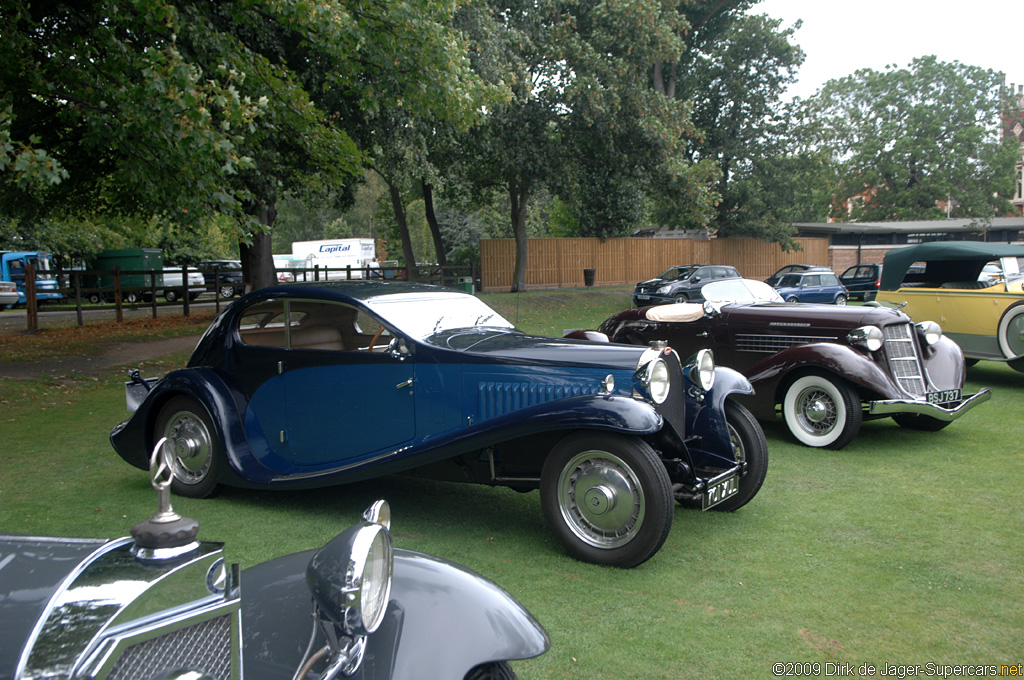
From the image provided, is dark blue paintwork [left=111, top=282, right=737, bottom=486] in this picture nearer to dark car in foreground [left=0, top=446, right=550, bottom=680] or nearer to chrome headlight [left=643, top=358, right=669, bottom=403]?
chrome headlight [left=643, top=358, right=669, bottom=403]

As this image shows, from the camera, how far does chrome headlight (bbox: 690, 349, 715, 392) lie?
205 inches

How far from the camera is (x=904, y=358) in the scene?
765 cm

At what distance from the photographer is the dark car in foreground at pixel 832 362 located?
7.14 meters

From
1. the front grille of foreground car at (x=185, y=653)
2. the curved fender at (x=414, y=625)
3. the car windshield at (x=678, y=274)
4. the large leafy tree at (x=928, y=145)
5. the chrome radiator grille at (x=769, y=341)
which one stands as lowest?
the curved fender at (x=414, y=625)

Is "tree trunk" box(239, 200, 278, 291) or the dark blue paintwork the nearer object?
the dark blue paintwork

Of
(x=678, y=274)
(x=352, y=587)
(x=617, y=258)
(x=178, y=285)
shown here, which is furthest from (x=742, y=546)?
(x=617, y=258)

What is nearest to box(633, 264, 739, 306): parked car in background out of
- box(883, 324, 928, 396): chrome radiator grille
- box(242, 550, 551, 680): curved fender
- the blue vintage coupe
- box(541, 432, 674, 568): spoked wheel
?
box(883, 324, 928, 396): chrome radiator grille

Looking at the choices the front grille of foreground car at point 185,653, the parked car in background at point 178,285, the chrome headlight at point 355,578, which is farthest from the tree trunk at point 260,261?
the front grille of foreground car at point 185,653

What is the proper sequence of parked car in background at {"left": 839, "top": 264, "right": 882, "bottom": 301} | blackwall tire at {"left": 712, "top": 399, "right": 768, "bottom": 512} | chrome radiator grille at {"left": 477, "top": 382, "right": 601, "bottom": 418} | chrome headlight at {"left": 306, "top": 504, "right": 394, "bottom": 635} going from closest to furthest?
chrome headlight at {"left": 306, "top": 504, "right": 394, "bottom": 635} → chrome radiator grille at {"left": 477, "top": 382, "right": 601, "bottom": 418} → blackwall tire at {"left": 712, "top": 399, "right": 768, "bottom": 512} → parked car in background at {"left": 839, "top": 264, "right": 882, "bottom": 301}

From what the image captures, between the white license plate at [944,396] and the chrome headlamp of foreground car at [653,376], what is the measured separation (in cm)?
408

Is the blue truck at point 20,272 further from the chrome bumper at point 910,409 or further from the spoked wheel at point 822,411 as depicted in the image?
the chrome bumper at point 910,409

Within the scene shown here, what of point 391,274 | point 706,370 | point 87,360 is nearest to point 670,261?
point 391,274

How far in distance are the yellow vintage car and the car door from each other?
25.8ft

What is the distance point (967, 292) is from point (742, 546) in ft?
26.2
